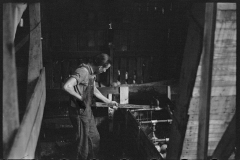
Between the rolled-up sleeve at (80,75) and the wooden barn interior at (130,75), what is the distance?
58 centimetres

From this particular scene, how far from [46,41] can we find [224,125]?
5.95m

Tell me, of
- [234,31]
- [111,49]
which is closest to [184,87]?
[234,31]

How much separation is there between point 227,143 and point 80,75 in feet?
8.86

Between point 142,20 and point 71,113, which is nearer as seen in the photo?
point 71,113

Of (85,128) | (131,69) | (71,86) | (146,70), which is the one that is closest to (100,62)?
(71,86)

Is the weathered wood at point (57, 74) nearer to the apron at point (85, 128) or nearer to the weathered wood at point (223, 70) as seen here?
the apron at point (85, 128)

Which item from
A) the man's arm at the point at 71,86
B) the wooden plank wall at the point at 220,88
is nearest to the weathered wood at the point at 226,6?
the wooden plank wall at the point at 220,88

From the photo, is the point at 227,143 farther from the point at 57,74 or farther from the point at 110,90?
the point at 57,74

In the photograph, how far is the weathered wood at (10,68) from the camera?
108 inches

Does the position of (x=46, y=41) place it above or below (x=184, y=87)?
above

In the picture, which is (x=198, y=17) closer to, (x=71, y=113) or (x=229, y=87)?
(x=229, y=87)

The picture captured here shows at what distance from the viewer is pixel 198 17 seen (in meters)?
2.56

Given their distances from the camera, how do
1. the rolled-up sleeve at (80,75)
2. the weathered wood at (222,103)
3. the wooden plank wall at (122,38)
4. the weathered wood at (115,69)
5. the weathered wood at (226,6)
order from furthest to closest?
the weathered wood at (115,69), the wooden plank wall at (122,38), the rolled-up sleeve at (80,75), the weathered wood at (222,103), the weathered wood at (226,6)

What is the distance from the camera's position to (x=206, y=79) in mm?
2500
